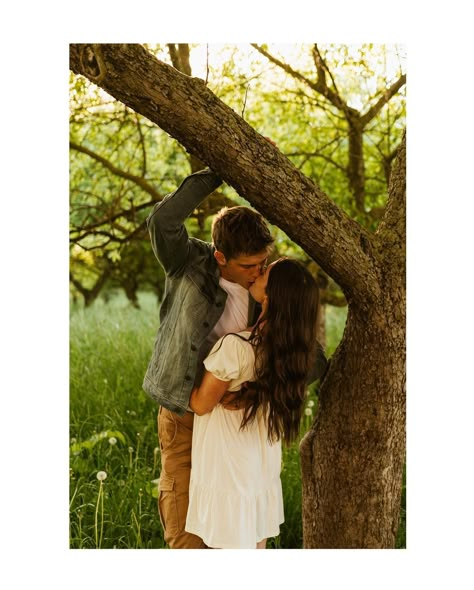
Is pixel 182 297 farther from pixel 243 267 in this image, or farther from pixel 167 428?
pixel 167 428

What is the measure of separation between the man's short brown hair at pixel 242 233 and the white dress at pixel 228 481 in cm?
29

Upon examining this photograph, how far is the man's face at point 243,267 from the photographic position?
2.16 metres

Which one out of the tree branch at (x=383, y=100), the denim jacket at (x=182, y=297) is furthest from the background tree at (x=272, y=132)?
the denim jacket at (x=182, y=297)

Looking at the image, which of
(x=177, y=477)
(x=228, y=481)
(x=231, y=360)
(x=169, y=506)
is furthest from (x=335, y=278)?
(x=169, y=506)

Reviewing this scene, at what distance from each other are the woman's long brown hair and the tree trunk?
169 millimetres

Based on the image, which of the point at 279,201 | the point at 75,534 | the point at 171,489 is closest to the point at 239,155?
the point at 279,201

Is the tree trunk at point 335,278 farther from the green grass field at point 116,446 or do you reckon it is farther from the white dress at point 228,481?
the green grass field at point 116,446

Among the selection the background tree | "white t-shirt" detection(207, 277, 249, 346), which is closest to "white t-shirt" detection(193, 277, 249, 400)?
"white t-shirt" detection(207, 277, 249, 346)

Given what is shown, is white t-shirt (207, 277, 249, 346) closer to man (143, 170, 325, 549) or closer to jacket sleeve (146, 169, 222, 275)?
man (143, 170, 325, 549)
